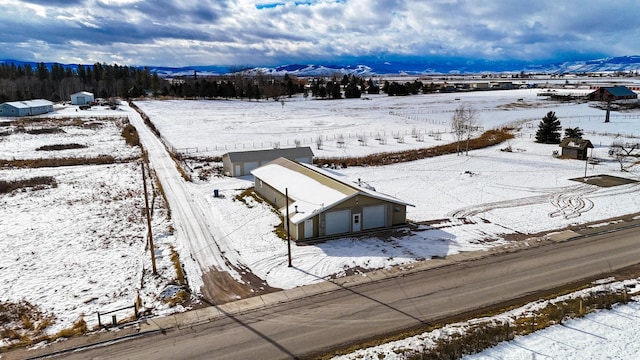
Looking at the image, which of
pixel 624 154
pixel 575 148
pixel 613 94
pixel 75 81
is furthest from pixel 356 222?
pixel 75 81

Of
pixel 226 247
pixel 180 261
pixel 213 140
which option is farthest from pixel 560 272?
pixel 213 140

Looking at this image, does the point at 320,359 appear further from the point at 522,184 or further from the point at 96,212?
the point at 522,184

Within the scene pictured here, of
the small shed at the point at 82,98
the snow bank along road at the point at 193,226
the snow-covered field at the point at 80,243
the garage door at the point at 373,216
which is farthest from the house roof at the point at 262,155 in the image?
the small shed at the point at 82,98

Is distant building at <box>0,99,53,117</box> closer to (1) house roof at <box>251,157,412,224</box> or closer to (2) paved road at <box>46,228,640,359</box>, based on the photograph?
(1) house roof at <box>251,157,412,224</box>

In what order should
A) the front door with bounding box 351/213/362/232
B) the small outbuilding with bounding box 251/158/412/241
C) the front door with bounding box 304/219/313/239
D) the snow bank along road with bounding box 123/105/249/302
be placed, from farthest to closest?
the front door with bounding box 351/213/362/232, the small outbuilding with bounding box 251/158/412/241, the front door with bounding box 304/219/313/239, the snow bank along road with bounding box 123/105/249/302

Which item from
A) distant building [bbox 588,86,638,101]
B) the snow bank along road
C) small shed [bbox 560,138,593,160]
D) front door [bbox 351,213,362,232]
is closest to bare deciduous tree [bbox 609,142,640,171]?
small shed [bbox 560,138,593,160]

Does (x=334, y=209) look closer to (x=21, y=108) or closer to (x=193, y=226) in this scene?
(x=193, y=226)
